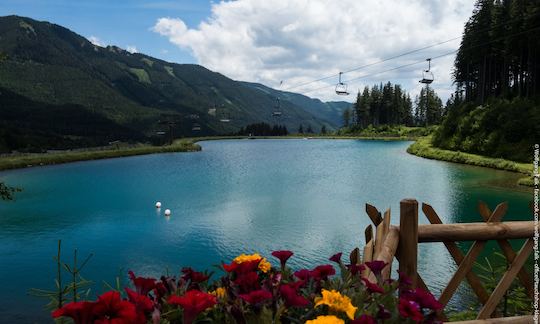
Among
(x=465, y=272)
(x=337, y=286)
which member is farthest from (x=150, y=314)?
(x=465, y=272)

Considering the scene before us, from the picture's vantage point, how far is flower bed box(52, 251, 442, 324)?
1807 mm

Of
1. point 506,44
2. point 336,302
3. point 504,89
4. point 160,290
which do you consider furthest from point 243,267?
point 504,89

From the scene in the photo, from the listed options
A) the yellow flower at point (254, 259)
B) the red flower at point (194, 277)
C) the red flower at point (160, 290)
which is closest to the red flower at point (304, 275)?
the yellow flower at point (254, 259)

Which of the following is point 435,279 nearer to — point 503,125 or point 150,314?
point 150,314

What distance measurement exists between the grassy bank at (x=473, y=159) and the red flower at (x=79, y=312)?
1501 inches

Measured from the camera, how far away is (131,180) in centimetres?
5012

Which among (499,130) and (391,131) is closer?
(499,130)

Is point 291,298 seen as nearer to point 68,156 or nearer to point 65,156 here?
point 65,156

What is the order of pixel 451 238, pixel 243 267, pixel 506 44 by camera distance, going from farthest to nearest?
pixel 506 44, pixel 451 238, pixel 243 267

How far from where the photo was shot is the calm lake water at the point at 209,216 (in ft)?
60.2

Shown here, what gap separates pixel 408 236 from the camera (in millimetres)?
3951

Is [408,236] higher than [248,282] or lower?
lower

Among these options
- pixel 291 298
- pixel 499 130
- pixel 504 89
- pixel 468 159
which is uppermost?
pixel 504 89

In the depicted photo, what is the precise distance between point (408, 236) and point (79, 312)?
3.10 meters
